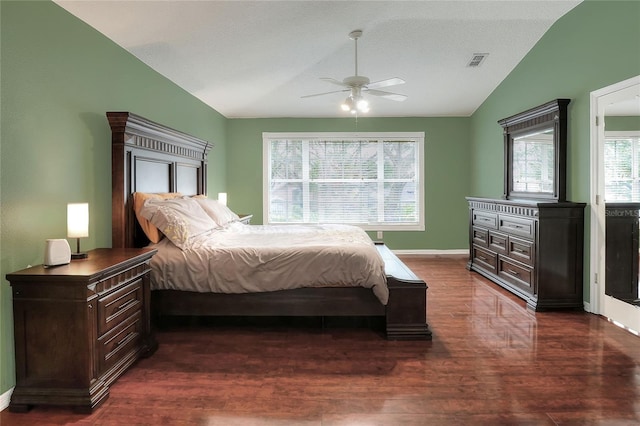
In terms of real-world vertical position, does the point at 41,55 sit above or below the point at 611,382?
above

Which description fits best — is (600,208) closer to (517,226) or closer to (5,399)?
(517,226)

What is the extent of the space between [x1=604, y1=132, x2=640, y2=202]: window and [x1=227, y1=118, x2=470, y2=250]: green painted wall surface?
3.24m

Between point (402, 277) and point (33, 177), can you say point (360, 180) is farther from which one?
point (33, 177)

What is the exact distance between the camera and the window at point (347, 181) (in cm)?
688

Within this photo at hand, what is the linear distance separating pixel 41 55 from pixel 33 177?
0.77m

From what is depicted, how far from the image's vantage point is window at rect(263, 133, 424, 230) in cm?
688

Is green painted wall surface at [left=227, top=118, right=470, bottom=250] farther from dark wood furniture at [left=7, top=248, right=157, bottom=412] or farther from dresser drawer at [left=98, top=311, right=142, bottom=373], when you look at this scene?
dark wood furniture at [left=7, top=248, right=157, bottom=412]

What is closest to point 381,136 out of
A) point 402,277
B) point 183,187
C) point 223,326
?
point 183,187

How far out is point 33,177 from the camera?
7.87 feet

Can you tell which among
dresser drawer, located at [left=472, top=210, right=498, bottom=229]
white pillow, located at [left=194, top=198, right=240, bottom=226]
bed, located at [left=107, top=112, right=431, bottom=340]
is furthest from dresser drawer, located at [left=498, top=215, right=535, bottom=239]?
white pillow, located at [left=194, top=198, right=240, bottom=226]

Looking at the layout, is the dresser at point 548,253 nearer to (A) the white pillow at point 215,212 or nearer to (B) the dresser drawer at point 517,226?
(B) the dresser drawer at point 517,226

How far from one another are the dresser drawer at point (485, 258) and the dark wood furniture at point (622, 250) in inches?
54.8

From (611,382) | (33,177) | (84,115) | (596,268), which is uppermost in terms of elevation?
(84,115)

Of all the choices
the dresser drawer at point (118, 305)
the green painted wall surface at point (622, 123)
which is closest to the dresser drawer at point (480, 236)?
the green painted wall surface at point (622, 123)
